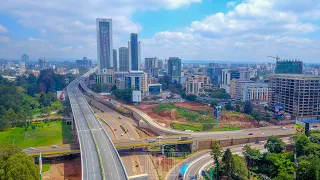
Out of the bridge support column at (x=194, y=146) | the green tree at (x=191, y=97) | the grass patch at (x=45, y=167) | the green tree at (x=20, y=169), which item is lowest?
the grass patch at (x=45, y=167)

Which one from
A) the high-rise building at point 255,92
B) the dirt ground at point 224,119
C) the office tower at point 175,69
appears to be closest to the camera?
the dirt ground at point 224,119

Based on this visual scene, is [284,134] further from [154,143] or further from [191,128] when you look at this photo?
[154,143]

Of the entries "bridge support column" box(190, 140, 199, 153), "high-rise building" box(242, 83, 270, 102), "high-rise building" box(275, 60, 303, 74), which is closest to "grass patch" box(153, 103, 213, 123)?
"bridge support column" box(190, 140, 199, 153)

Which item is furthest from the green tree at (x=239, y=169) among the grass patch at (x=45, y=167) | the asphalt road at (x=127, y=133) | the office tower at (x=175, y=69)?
the office tower at (x=175, y=69)

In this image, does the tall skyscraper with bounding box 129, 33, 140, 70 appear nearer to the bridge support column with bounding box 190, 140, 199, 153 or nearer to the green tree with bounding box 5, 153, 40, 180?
the bridge support column with bounding box 190, 140, 199, 153

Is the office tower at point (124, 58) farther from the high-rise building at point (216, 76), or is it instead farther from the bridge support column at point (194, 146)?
the bridge support column at point (194, 146)
